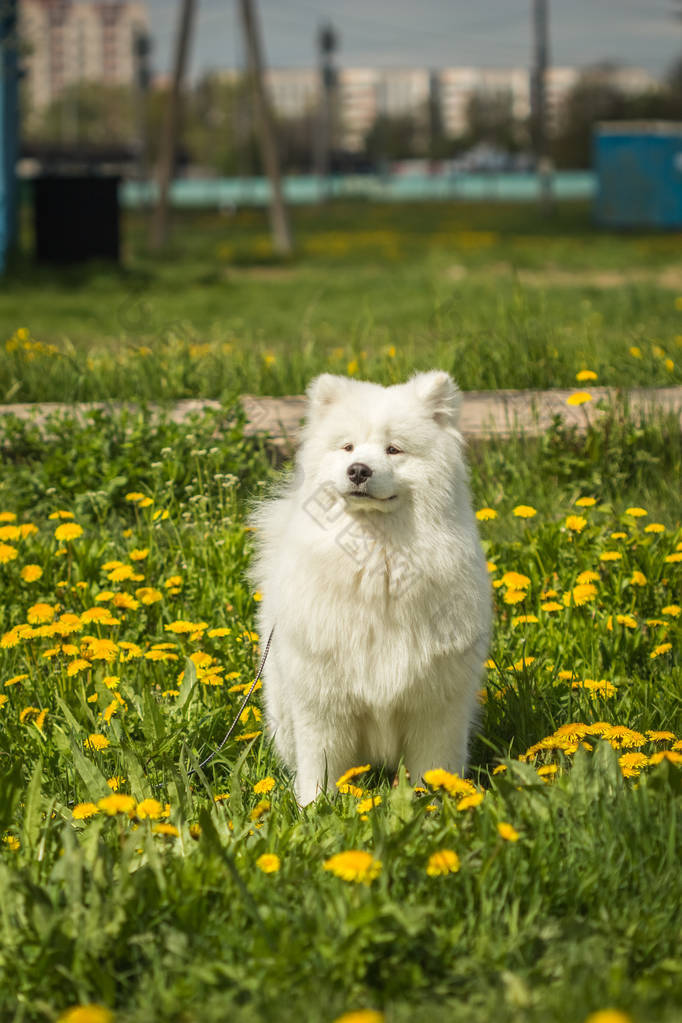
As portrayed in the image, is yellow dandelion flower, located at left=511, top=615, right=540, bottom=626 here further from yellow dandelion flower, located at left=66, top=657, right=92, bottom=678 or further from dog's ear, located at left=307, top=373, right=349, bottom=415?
yellow dandelion flower, located at left=66, top=657, right=92, bottom=678

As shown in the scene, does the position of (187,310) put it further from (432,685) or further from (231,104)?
(231,104)

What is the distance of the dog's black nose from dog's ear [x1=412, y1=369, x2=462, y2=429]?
299 millimetres

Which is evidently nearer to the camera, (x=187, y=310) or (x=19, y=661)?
(x=19, y=661)

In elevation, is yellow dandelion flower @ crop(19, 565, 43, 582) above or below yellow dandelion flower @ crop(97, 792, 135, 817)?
below

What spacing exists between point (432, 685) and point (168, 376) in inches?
128

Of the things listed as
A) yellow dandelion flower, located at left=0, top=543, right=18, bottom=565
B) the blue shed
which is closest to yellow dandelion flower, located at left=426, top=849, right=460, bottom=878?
yellow dandelion flower, located at left=0, top=543, right=18, bottom=565

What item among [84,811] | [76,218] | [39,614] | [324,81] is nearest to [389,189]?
[324,81]

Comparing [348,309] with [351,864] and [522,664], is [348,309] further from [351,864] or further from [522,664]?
[351,864]

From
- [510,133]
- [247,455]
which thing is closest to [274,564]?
[247,455]

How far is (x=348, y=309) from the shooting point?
11914 millimetres

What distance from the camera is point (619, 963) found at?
2162 millimetres

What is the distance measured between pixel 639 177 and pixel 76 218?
14.3 meters

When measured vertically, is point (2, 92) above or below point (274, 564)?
above

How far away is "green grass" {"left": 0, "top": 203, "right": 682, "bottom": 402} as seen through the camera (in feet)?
19.4
